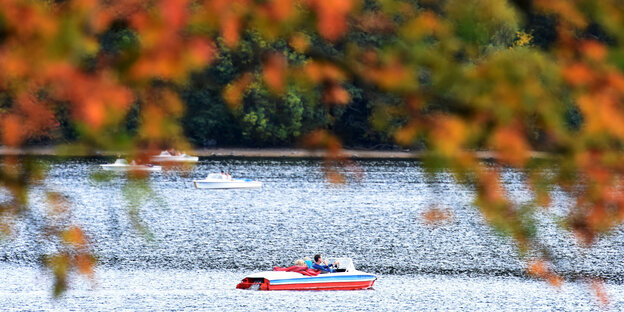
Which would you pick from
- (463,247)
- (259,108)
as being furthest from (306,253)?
(259,108)

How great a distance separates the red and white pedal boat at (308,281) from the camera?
3362 cm

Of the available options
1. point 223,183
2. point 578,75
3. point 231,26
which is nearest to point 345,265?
point 578,75

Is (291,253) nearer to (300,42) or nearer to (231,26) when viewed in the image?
(300,42)

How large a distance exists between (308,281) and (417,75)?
1195 inches

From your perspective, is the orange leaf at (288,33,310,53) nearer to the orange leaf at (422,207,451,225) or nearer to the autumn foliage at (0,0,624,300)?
the autumn foliage at (0,0,624,300)

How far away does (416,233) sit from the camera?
166 ft

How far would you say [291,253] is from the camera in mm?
42531

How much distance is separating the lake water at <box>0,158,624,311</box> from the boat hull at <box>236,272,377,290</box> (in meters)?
0.39

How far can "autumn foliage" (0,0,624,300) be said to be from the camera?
3.17 meters

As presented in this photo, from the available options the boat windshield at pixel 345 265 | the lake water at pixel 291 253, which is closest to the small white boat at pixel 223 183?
the lake water at pixel 291 253

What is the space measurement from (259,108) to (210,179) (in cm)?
1890

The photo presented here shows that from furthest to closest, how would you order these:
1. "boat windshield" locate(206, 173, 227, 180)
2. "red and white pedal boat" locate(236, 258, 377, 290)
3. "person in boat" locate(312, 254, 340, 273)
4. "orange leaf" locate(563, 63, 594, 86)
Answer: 1. "boat windshield" locate(206, 173, 227, 180)
2. "person in boat" locate(312, 254, 340, 273)
3. "red and white pedal boat" locate(236, 258, 377, 290)
4. "orange leaf" locate(563, 63, 594, 86)

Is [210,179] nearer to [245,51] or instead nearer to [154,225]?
[154,225]

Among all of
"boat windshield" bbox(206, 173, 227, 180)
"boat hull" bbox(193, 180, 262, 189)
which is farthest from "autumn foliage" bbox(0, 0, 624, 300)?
"boat windshield" bbox(206, 173, 227, 180)
